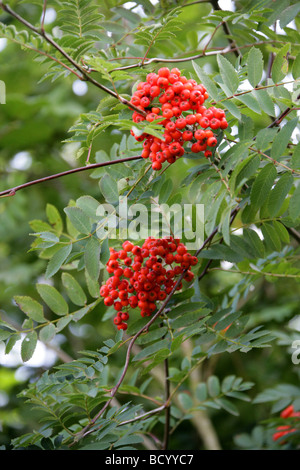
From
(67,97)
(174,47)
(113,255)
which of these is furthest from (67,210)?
(67,97)

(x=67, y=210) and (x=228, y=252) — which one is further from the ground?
(x=67, y=210)

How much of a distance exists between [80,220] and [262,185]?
430mm

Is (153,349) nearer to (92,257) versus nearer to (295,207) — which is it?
(92,257)

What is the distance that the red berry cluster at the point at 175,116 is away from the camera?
107 cm

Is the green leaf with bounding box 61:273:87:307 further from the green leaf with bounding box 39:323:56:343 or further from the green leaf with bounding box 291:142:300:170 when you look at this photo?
the green leaf with bounding box 291:142:300:170

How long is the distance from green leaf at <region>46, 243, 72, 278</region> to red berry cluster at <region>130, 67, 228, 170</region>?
11.7 inches

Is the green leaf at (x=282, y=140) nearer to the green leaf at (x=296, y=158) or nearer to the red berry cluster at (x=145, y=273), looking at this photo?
the green leaf at (x=296, y=158)

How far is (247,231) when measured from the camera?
1266mm

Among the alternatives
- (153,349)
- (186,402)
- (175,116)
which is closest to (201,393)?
(186,402)

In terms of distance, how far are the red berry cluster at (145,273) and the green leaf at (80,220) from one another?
0.15m

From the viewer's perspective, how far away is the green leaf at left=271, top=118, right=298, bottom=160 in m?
1.09

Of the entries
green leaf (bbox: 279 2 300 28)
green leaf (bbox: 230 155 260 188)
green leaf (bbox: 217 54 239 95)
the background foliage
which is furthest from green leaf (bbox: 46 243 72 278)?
green leaf (bbox: 279 2 300 28)
